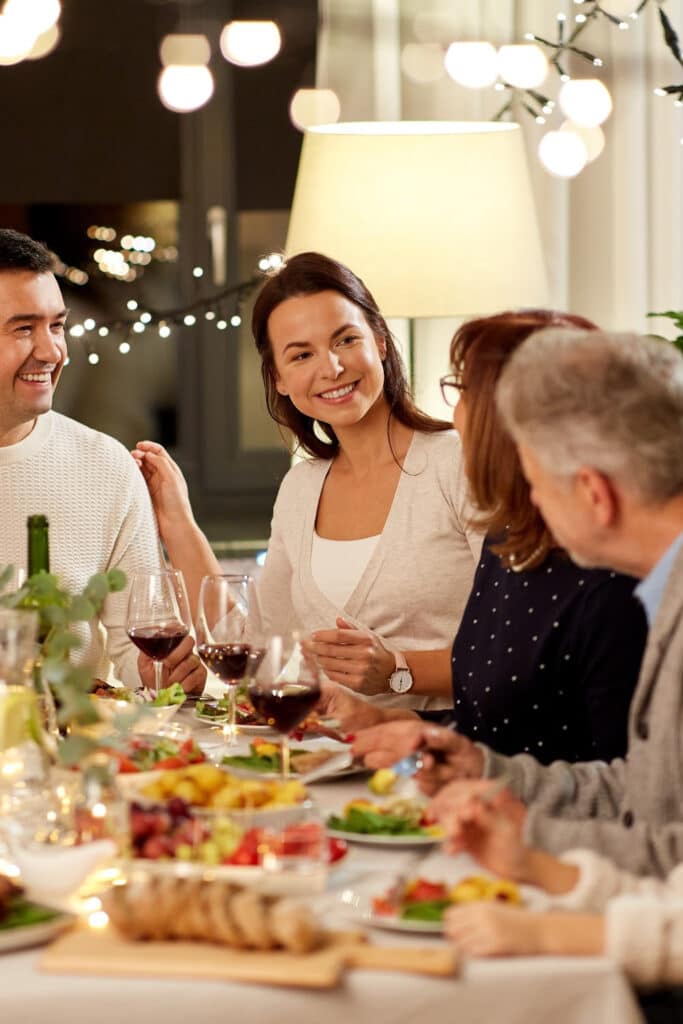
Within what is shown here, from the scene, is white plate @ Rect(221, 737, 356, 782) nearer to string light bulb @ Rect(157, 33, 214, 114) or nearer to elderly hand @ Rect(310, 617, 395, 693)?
elderly hand @ Rect(310, 617, 395, 693)

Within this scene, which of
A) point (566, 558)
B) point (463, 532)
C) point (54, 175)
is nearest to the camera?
point (566, 558)

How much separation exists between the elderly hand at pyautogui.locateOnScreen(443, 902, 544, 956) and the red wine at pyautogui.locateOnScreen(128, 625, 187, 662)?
86 cm

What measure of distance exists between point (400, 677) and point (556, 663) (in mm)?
510

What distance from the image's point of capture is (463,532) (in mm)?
2582

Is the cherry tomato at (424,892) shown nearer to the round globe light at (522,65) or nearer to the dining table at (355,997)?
the dining table at (355,997)

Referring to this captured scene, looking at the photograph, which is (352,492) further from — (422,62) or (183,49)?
(183,49)

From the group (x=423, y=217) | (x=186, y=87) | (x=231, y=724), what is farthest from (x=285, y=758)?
(x=186, y=87)

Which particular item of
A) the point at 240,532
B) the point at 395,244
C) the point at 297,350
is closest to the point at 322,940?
the point at 297,350

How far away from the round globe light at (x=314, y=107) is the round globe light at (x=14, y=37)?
86cm

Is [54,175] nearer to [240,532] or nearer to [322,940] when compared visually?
[240,532]

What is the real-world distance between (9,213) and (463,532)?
9.48 feet

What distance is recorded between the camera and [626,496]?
4.77 ft

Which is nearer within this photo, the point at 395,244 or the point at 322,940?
the point at 322,940

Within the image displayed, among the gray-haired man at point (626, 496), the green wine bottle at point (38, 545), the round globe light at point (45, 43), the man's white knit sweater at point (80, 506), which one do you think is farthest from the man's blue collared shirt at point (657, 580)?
the round globe light at point (45, 43)
